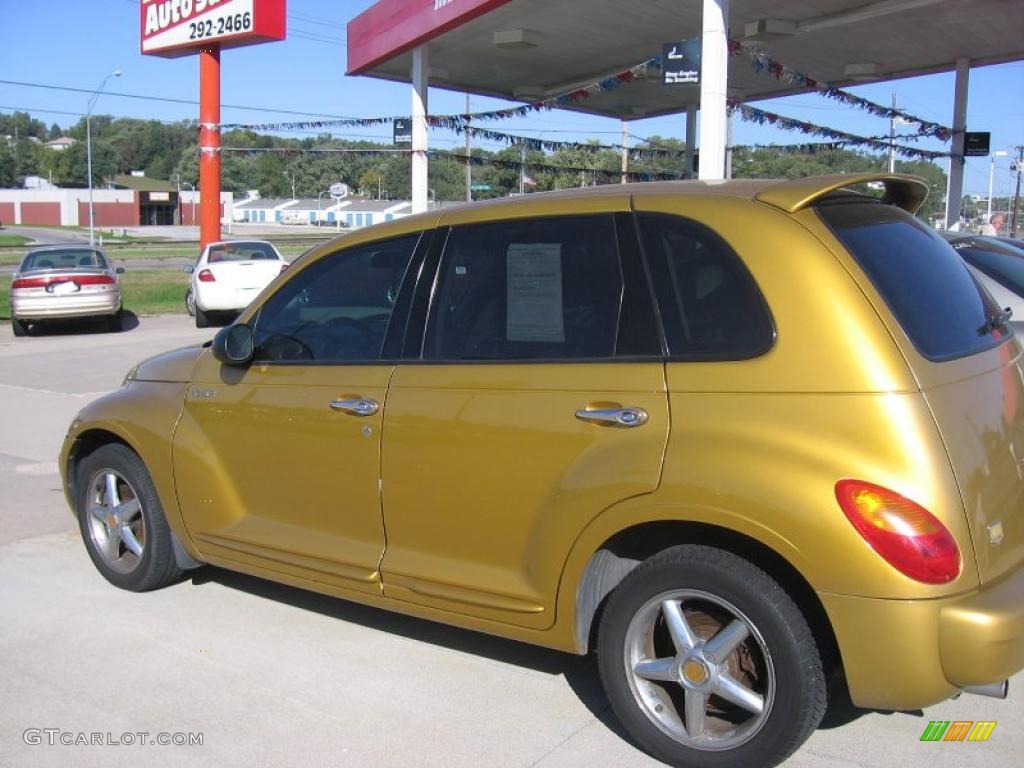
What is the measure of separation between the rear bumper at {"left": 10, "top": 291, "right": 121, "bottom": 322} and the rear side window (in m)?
16.8

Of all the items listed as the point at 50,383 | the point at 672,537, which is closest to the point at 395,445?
the point at 672,537

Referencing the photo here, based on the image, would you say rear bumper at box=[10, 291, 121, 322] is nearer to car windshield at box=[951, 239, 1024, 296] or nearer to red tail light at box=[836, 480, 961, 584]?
car windshield at box=[951, 239, 1024, 296]

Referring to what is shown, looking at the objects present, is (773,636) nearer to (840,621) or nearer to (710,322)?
(840,621)

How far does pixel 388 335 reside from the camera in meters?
4.09

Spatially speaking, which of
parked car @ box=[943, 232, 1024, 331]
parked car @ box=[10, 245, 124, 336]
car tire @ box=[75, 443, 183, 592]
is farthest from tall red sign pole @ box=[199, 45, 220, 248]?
car tire @ box=[75, 443, 183, 592]

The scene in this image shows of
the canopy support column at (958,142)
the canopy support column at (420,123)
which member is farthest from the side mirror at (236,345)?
the canopy support column at (958,142)

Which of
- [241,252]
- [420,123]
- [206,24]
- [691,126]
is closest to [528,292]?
[241,252]

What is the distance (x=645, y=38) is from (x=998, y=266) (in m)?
12.7

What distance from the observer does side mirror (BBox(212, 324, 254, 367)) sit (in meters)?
4.43

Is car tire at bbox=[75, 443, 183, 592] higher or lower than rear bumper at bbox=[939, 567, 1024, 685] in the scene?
lower

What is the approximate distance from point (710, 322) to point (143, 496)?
304 centimetres

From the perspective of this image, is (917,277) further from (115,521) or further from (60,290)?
(60,290)

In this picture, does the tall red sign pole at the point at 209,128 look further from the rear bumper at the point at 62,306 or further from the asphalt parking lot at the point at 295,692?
the asphalt parking lot at the point at 295,692

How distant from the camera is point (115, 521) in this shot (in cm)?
519
